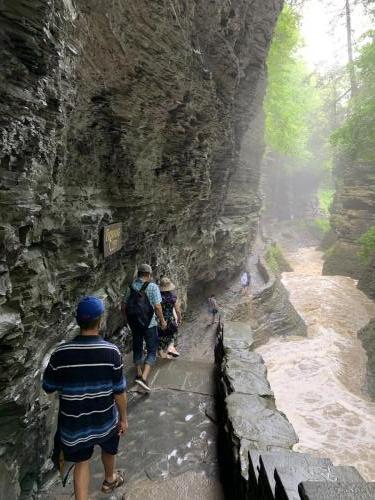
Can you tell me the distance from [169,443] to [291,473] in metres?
2.33

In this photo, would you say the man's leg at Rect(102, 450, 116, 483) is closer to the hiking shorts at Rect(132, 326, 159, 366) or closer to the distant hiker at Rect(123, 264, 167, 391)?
the distant hiker at Rect(123, 264, 167, 391)

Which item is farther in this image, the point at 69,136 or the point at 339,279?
the point at 339,279

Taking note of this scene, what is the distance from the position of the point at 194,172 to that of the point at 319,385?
747 centimetres

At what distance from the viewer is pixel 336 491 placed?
1.76 metres

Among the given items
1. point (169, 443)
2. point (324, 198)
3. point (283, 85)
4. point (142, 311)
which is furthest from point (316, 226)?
point (169, 443)

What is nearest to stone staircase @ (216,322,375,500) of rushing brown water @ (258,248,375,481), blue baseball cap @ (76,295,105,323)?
blue baseball cap @ (76,295,105,323)

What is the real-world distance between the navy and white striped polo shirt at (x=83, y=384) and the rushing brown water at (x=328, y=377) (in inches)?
270

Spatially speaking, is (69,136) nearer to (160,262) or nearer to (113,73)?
(113,73)

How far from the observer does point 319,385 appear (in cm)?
1102

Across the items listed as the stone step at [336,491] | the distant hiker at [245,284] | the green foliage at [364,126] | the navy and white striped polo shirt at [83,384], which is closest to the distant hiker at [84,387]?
the navy and white striped polo shirt at [83,384]

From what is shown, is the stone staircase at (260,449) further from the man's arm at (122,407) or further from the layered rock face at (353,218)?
the layered rock face at (353,218)

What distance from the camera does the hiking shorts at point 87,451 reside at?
2875mm

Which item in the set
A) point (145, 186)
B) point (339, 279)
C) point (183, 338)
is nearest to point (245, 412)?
point (145, 186)

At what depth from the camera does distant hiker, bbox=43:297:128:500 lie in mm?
2783
